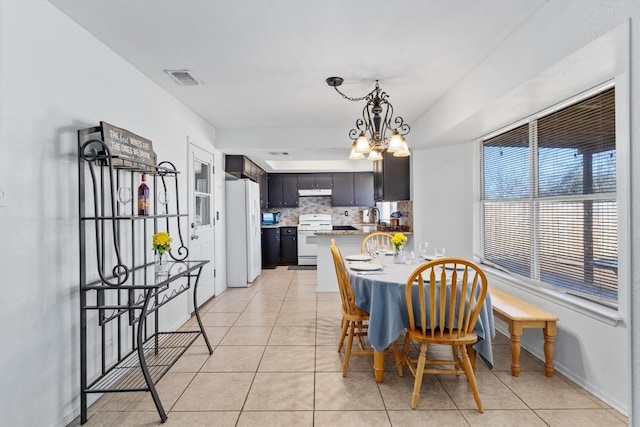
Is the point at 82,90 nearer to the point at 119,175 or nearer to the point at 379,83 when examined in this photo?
the point at 119,175

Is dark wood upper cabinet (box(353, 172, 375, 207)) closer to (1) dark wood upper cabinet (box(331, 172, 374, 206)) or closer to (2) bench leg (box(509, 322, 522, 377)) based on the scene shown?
(1) dark wood upper cabinet (box(331, 172, 374, 206))

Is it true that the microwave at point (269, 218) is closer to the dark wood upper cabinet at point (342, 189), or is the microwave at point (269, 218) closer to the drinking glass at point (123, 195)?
the dark wood upper cabinet at point (342, 189)

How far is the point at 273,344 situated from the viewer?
3070 millimetres

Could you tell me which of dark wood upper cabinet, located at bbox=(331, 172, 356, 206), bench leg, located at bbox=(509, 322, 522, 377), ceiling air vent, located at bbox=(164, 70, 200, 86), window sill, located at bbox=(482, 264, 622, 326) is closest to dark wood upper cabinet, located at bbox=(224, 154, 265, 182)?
ceiling air vent, located at bbox=(164, 70, 200, 86)

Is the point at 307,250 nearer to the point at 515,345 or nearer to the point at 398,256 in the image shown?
the point at 398,256

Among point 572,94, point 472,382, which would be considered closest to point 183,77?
point 572,94

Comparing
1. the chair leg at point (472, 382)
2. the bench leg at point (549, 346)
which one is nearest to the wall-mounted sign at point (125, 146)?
the chair leg at point (472, 382)

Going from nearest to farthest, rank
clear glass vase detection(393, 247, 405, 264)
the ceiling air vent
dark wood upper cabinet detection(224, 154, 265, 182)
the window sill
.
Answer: the window sill
the ceiling air vent
clear glass vase detection(393, 247, 405, 264)
dark wood upper cabinet detection(224, 154, 265, 182)

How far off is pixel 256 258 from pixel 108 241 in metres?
3.60

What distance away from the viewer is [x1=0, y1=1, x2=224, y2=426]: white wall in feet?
5.35

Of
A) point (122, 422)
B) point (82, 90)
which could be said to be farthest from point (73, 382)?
point (82, 90)

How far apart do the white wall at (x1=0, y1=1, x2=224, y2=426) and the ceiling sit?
0.98 feet

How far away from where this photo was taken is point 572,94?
94.8 inches

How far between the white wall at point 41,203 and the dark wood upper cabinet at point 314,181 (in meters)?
5.49
